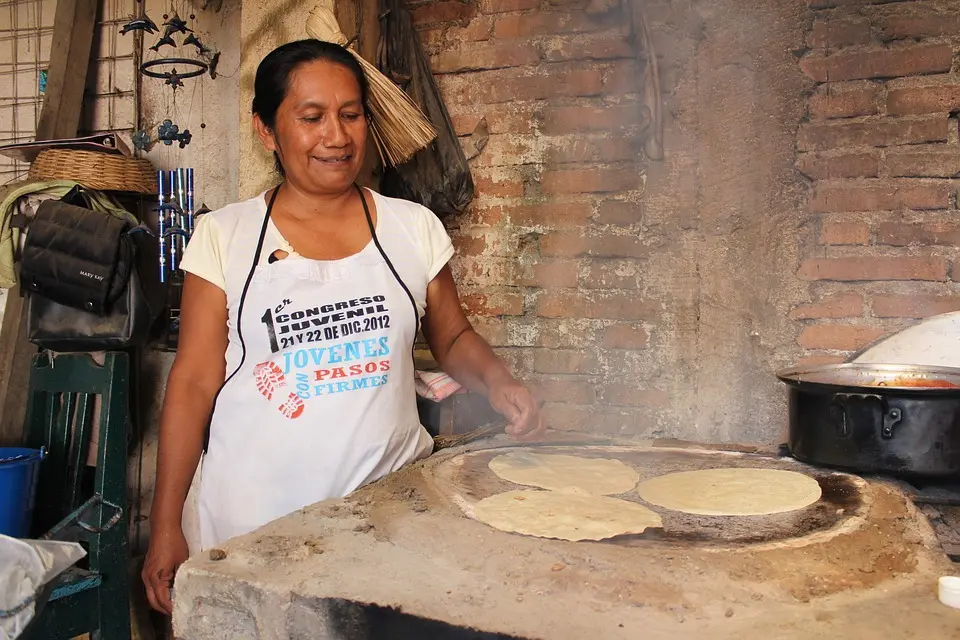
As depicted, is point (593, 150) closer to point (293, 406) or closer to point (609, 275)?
point (609, 275)

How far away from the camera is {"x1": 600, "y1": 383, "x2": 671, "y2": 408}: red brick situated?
2.80 meters

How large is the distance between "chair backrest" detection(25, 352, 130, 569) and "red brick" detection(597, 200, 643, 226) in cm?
182

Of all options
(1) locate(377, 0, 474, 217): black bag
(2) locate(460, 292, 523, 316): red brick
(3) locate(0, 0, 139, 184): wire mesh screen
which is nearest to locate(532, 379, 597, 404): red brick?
(2) locate(460, 292, 523, 316): red brick

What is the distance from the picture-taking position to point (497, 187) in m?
3.00

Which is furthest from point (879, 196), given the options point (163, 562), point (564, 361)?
point (163, 562)

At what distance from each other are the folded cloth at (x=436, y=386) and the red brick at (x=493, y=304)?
2.27 feet

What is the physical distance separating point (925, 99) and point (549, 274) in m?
1.33

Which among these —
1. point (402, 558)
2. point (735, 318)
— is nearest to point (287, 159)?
point (402, 558)

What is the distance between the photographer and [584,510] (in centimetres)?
164

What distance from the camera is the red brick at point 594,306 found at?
2826 millimetres

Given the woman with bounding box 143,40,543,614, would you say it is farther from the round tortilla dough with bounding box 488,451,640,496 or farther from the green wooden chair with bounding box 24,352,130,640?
the green wooden chair with bounding box 24,352,130,640

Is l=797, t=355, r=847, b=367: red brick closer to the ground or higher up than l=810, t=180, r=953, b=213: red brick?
closer to the ground

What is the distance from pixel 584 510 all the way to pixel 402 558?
44 centimetres

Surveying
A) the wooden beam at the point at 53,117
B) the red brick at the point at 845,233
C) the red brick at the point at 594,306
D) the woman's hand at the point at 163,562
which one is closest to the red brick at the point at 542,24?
the red brick at the point at 594,306
